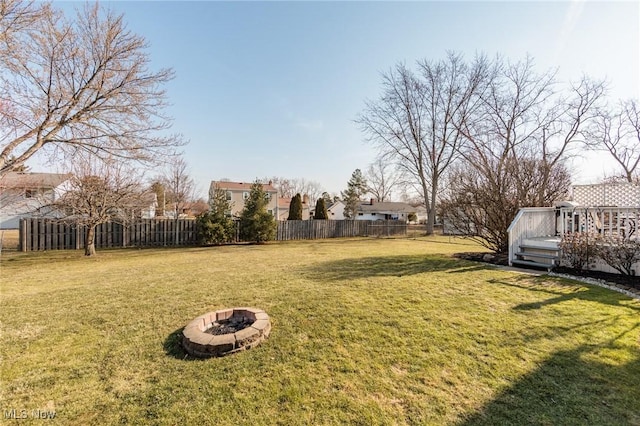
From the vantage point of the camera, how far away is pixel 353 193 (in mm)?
43281

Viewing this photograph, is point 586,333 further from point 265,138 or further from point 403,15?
point 265,138

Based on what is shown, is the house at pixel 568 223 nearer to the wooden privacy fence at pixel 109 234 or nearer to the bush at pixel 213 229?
the bush at pixel 213 229

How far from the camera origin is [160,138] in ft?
28.1

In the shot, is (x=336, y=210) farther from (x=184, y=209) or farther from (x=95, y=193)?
(x=95, y=193)

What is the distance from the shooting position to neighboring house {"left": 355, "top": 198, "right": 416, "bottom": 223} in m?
43.0

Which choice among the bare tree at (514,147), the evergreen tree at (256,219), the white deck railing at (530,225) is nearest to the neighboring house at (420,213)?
the bare tree at (514,147)

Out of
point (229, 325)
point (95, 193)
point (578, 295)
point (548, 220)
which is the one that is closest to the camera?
point (229, 325)

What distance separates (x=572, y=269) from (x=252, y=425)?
7.69 metres

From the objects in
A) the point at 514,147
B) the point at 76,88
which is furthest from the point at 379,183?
the point at 76,88

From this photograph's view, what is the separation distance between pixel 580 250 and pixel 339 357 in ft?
21.1

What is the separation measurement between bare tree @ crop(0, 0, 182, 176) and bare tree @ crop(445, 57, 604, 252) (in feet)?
32.2

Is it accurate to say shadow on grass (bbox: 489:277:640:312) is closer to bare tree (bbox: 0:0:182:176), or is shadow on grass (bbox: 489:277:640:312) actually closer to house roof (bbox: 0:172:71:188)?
bare tree (bbox: 0:0:182:176)

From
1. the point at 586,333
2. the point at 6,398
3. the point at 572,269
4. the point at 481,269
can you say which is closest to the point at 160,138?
the point at 6,398
